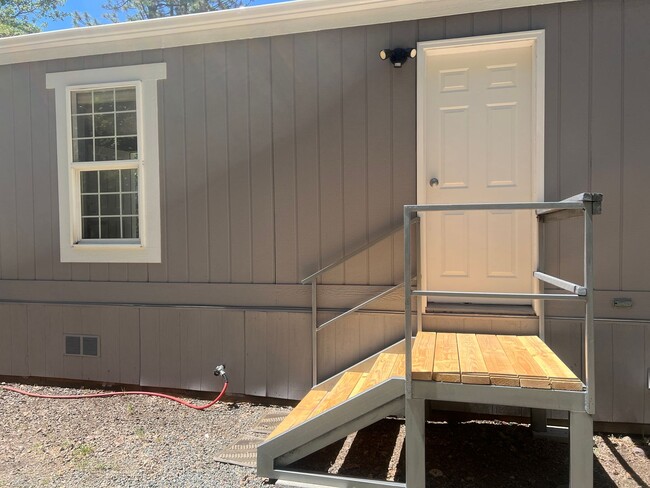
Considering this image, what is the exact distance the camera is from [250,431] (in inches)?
123

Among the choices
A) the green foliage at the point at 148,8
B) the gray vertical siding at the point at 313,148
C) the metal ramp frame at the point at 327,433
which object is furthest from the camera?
the green foliage at the point at 148,8

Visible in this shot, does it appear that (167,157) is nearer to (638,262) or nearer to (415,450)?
(415,450)

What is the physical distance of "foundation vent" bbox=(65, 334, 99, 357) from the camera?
396 cm

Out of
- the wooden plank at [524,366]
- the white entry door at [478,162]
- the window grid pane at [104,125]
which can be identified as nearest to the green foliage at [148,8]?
the window grid pane at [104,125]

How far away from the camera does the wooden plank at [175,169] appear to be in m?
3.78

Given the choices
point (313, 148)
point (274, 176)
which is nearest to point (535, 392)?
point (313, 148)

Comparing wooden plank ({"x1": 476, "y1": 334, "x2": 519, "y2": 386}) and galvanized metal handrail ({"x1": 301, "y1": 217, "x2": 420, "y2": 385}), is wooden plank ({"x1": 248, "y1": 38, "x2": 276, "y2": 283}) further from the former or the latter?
wooden plank ({"x1": 476, "y1": 334, "x2": 519, "y2": 386})

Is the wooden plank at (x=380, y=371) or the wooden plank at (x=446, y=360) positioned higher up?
the wooden plank at (x=446, y=360)

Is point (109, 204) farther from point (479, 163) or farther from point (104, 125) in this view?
point (479, 163)

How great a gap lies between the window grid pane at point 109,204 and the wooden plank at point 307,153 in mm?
1485

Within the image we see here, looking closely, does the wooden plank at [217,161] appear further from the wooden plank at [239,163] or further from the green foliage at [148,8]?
the green foliage at [148,8]

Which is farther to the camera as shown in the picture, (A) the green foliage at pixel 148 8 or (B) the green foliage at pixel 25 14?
(A) the green foliage at pixel 148 8

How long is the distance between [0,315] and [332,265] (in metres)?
3.22

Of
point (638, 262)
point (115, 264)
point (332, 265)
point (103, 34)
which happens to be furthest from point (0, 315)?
point (638, 262)
